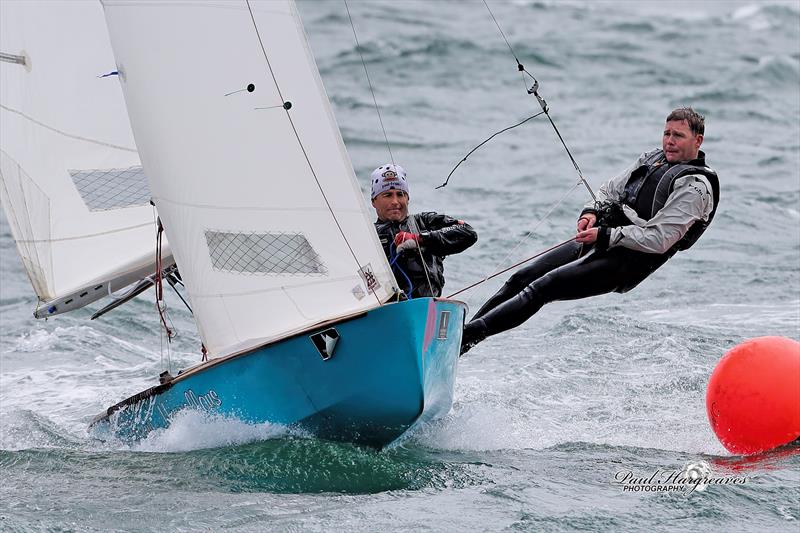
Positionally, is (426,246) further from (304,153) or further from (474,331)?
(304,153)

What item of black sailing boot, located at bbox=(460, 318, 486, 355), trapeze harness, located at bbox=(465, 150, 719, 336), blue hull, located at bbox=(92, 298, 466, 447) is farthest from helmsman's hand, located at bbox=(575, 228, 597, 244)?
blue hull, located at bbox=(92, 298, 466, 447)

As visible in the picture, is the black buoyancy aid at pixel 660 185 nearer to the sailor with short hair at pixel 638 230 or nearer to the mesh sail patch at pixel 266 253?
the sailor with short hair at pixel 638 230

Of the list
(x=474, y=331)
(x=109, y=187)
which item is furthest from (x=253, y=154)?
(x=109, y=187)

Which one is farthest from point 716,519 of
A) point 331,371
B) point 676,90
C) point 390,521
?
point 676,90

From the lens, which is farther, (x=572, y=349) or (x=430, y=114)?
A: (x=430, y=114)

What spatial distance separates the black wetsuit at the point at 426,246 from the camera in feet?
19.3

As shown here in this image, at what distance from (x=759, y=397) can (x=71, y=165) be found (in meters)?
3.66

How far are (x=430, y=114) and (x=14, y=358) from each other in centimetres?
858

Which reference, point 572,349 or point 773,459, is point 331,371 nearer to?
point 773,459

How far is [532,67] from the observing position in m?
18.3

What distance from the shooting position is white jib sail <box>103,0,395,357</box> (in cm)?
535

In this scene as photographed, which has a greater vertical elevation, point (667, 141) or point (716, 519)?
point (667, 141)

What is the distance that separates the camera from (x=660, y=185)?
6051 mm

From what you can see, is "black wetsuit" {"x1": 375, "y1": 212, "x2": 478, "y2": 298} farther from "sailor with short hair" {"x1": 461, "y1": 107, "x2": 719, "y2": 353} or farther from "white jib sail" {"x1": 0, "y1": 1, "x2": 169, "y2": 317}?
"white jib sail" {"x1": 0, "y1": 1, "x2": 169, "y2": 317}
